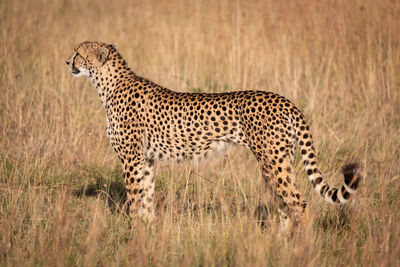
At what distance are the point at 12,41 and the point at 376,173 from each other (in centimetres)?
536

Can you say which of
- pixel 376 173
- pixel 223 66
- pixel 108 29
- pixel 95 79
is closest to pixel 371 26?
pixel 223 66

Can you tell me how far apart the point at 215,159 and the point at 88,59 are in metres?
1.39

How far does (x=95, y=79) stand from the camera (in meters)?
4.79

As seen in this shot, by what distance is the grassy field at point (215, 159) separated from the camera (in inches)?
141

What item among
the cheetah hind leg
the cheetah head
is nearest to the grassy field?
the cheetah hind leg

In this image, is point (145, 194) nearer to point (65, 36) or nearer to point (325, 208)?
point (325, 208)

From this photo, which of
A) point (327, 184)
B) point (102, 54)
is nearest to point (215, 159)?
point (327, 184)

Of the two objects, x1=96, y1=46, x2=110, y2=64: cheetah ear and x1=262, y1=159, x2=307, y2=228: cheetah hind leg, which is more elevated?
x1=96, y1=46, x2=110, y2=64: cheetah ear

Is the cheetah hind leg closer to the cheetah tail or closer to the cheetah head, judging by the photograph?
the cheetah tail

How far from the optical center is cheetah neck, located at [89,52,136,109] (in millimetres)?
4715

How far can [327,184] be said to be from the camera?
378 cm

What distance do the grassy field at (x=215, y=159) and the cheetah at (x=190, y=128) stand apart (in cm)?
22

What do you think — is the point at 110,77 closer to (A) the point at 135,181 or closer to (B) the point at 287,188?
(A) the point at 135,181

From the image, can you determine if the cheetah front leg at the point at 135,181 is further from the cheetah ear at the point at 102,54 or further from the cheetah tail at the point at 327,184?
the cheetah tail at the point at 327,184
